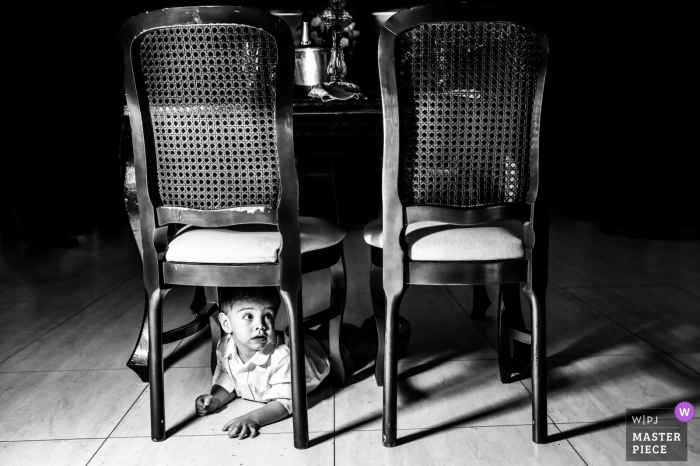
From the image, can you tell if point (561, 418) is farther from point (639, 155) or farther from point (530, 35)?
point (639, 155)

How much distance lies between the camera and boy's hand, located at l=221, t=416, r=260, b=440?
139cm

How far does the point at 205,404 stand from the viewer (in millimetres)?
1509

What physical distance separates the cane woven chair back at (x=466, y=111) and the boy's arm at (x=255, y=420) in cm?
62

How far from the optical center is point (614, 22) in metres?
5.18

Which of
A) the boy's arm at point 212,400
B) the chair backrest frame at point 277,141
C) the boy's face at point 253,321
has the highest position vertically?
the chair backrest frame at point 277,141

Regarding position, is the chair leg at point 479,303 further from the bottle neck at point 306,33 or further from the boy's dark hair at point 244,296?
the bottle neck at point 306,33

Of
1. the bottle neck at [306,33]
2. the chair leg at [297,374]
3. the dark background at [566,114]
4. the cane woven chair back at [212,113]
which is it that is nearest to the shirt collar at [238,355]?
the chair leg at [297,374]

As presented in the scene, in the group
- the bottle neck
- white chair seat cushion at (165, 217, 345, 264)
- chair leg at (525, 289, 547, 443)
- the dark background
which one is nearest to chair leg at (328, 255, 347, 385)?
white chair seat cushion at (165, 217, 345, 264)

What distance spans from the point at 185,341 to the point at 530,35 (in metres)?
1.50

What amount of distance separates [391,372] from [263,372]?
0.40 metres

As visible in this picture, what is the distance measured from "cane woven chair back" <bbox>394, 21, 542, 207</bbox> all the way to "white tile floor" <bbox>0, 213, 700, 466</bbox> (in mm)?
567

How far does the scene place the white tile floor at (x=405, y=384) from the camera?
52.4 inches

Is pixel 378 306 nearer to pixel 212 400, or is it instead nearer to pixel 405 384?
pixel 405 384

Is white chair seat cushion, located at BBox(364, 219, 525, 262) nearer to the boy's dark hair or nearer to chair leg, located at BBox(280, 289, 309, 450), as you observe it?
chair leg, located at BBox(280, 289, 309, 450)
